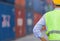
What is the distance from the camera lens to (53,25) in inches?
112

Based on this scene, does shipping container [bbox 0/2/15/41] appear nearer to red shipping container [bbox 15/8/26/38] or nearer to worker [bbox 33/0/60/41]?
red shipping container [bbox 15/8/26/38]

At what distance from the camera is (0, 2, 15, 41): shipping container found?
31.5 ft

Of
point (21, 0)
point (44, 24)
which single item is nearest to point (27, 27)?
point (21, 0)

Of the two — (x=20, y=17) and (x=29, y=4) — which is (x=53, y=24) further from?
(x=29, y=4)

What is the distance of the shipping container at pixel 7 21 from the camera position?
31.5 ft

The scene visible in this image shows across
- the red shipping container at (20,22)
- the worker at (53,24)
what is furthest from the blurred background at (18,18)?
the worker at (53,24)

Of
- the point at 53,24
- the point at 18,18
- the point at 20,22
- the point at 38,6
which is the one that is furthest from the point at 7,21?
the point at 53,24

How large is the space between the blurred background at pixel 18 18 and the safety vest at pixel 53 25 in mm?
6745

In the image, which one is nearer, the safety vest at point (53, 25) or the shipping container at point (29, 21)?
the safety vest at point (53, 25)

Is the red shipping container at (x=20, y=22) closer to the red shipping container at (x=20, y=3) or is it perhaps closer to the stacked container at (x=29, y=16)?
the red shipping container at (x=20, y=3)

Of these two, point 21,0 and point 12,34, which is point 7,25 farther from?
point 21,0

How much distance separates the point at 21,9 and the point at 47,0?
629 cm

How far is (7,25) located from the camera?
10203 millimetres

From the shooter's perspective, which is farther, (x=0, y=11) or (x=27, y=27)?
(x=27, y=27)
